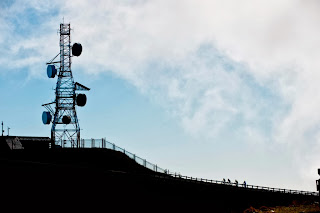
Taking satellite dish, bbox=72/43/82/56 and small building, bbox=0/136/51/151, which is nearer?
small building, bbox=0/136/51/151

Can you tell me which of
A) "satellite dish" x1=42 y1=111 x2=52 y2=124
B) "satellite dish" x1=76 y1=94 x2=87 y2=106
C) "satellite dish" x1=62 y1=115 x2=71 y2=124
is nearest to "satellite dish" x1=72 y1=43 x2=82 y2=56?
"satellite dish" x1=76 y1=94 x2=87 y2=106

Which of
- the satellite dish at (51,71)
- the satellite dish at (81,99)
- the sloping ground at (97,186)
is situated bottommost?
the sloping ground at (97,186)

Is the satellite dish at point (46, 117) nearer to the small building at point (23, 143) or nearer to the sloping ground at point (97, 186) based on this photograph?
the small building at point (23, 143)

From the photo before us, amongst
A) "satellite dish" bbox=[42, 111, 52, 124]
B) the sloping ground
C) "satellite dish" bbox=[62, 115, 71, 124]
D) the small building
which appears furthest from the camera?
"satellite dish" bbox=[62, 115, 71, 124]

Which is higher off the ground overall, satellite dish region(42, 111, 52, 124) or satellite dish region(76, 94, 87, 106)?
satellite dish region(76, 94, 87, 106)

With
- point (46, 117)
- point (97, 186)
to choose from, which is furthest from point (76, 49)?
point (97, 186)

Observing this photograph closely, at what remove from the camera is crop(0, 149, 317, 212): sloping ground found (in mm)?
27641

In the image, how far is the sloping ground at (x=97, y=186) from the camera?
2764 cm

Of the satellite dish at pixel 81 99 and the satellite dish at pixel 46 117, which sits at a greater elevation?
the satellite dish at pixel 81 99

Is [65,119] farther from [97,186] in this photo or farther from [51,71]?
[97,186]

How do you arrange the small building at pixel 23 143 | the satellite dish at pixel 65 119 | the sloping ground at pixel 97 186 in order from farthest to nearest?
1. the satellite dish at pixel 65 119
2. the small building at pixel 23 143
3. the sloping ground at pixel 97 186

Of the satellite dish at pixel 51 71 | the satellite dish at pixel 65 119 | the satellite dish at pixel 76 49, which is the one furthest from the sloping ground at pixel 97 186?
the satellite dish at pixel 76 49

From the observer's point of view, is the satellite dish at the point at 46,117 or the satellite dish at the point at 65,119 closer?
the satellite dish at the point at 46,117

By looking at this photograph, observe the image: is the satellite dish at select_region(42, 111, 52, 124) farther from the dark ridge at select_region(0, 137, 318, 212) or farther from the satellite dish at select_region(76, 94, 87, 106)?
the dark ridge at select_region(0, 137, 318, 212)
